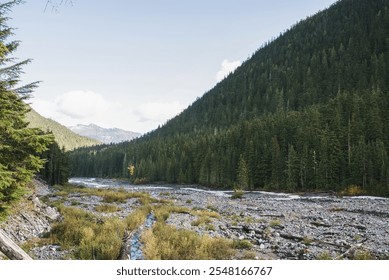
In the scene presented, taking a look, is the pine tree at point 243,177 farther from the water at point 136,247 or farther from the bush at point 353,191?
the water at point 136,247

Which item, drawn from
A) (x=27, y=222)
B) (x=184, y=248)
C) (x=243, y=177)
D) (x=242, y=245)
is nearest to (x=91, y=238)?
(x=184, y=248)

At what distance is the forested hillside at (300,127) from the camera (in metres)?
51.9

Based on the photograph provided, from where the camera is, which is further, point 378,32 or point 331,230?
point 378,32

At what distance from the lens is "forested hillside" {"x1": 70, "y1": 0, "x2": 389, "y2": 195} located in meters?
51.9

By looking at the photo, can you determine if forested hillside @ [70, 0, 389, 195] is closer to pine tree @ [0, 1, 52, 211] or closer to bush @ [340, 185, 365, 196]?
bush @ [340, 185, 365, 196]

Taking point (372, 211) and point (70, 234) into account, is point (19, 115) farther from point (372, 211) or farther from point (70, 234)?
point (372, 211)

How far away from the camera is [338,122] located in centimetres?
5791

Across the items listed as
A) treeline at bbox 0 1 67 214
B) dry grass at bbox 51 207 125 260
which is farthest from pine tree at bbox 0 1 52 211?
dry grass at bbox 51 207 125 260

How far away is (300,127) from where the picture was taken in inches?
2468

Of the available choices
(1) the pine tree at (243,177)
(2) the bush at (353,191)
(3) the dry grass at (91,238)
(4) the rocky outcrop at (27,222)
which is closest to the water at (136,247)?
(3) the dry grass at (91,238)

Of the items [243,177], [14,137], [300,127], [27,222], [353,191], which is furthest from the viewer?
[300,127]

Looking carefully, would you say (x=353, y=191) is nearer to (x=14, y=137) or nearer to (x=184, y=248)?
(x=184, y=248)
